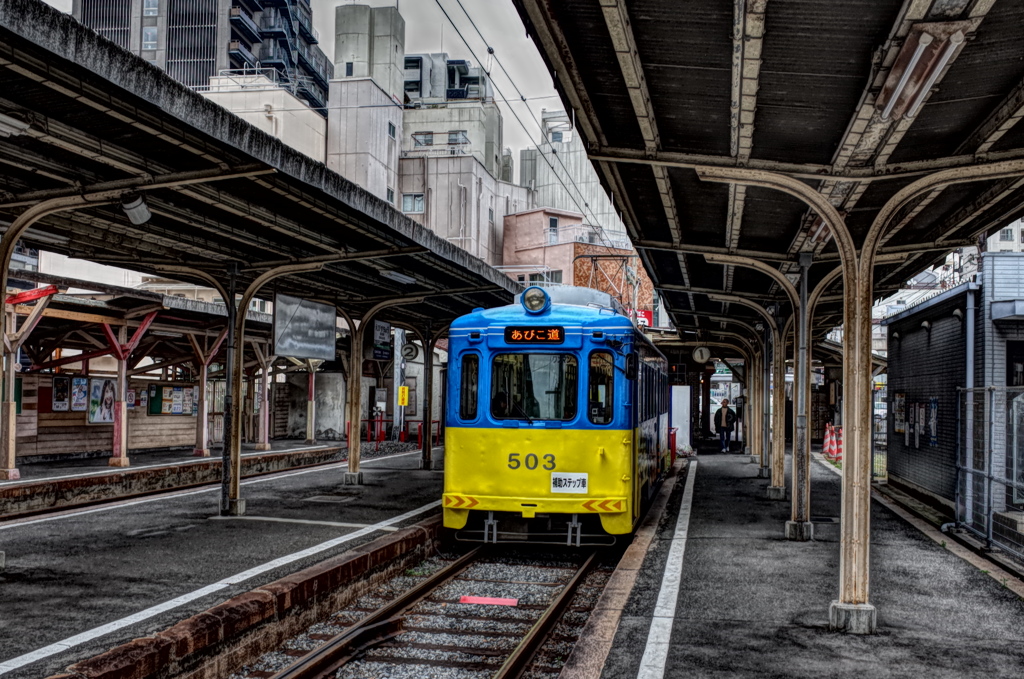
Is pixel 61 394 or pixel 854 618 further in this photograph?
pixel 61 394

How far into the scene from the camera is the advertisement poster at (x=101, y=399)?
19.2 metres

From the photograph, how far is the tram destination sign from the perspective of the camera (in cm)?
955

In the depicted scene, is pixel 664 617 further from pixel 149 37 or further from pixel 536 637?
pixel 149 37

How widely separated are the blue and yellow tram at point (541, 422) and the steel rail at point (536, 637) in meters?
0.94

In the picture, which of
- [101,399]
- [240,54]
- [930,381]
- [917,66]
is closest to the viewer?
[917,66]

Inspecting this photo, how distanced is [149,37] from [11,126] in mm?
65512

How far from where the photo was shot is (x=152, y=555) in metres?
8.66

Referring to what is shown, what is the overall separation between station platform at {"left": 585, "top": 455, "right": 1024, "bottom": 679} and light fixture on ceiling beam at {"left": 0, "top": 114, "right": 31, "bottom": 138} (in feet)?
17.0

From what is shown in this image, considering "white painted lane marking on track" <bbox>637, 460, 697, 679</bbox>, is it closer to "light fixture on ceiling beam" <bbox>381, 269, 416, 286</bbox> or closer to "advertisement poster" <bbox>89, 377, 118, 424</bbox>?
"light fixture on ceiling beam" <bbox>381, 269, 416, 286</bbox>

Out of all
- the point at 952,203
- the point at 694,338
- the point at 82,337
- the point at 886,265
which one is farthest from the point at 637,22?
the point at 694,338

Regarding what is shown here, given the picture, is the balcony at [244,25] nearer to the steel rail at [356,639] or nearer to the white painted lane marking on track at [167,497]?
the white painted lane marking on track at [167,497]

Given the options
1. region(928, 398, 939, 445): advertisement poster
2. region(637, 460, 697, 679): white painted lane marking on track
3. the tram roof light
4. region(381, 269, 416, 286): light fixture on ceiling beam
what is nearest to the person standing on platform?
region(928, 398, 939, 445): advertisement poster

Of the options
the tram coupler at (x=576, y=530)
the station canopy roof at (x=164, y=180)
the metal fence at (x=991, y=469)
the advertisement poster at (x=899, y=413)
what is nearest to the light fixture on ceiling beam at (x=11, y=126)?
the station canopy roof at (x=164, y=180)

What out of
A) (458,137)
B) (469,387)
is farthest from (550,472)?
(458,137)
